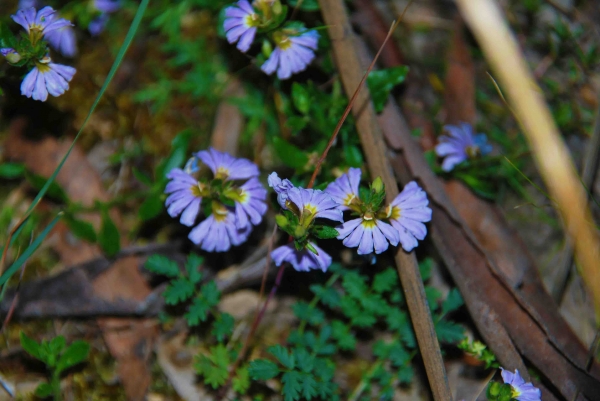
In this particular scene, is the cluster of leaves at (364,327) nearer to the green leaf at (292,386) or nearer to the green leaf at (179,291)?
the green leaf at (292,386)

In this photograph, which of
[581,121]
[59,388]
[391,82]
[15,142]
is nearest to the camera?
[59,388]

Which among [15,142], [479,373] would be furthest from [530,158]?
[15,142]

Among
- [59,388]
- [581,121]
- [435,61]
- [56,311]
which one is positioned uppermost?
[435,61]

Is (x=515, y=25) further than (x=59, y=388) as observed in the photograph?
Yes

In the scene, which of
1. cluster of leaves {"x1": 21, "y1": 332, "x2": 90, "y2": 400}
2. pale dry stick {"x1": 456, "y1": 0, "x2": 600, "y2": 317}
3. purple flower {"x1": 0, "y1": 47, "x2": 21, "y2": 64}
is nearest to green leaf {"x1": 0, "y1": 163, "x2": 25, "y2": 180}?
purple flower {"x1": 0, "y1": 47, "x2": 21, "y2": 64}

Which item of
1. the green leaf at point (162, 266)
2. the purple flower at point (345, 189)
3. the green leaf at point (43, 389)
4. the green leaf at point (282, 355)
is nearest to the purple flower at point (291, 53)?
the purple flower at point (345, 189)

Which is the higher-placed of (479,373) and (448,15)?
(448,15)

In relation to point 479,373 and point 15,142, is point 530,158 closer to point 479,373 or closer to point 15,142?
point 479,373
